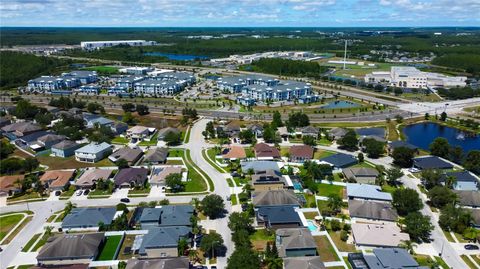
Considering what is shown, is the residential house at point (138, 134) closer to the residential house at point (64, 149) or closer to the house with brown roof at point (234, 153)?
the residential house at point (64, 149)

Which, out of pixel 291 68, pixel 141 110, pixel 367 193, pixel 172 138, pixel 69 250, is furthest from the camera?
pixel 291 68

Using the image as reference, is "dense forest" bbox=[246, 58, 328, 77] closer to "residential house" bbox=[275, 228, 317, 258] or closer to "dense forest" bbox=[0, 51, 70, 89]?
"dense forest" bbox=[0, 51, 70, 89]

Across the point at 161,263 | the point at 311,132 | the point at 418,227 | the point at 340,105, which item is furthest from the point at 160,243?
the point at 340,105

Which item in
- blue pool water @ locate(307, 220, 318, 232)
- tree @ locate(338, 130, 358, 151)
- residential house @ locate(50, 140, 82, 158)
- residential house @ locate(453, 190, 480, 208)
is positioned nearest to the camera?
blue pool water @ locate(307, 220, 318, 232)

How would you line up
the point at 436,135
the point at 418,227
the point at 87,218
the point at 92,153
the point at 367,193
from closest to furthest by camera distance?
1. the point at 418,227
2. the point at 87,218
3. the point at 367,193
4. the point at 92,153
5. the point at 436,135

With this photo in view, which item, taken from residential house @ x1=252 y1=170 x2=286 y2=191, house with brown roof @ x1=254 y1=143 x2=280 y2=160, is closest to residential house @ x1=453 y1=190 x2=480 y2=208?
residential house @ x1=252 y1=170 x2=286 y2=191

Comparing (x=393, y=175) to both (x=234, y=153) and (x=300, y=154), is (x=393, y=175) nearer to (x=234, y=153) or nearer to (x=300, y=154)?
(x=300, y=154)
